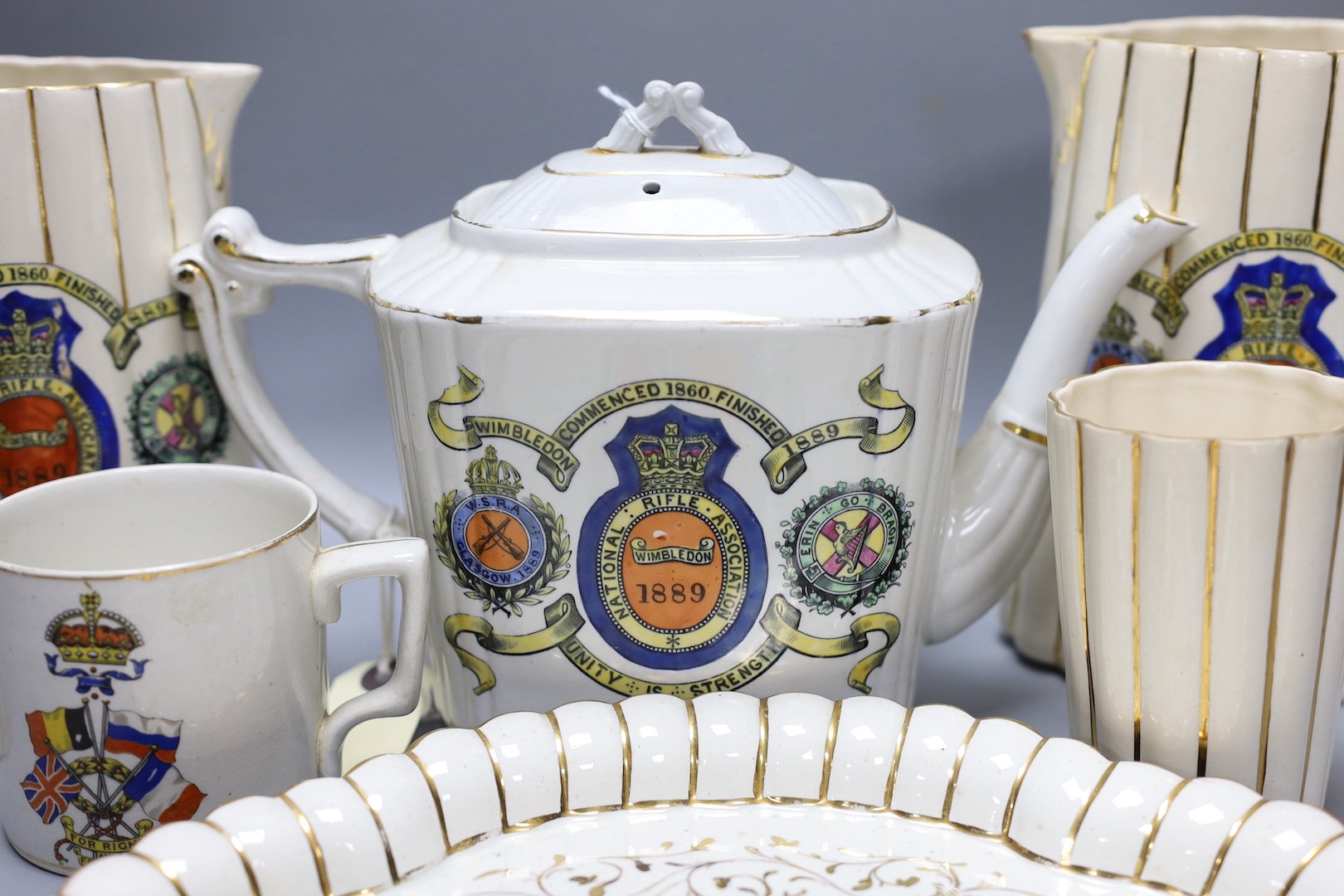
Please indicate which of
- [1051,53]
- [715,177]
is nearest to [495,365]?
[715,177]

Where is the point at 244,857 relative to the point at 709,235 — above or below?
below

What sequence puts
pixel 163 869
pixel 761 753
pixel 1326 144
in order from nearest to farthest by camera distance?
pixel 163 869
pixel 761 753
pixel 1326 144

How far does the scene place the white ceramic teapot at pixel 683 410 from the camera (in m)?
0.66

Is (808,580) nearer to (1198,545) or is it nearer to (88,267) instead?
(1198,545)

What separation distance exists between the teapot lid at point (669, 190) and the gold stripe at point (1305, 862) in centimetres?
33

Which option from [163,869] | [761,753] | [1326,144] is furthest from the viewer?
[1326,144]

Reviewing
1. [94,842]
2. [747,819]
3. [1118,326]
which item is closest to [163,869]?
[94,842]

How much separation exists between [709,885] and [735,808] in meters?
0.05

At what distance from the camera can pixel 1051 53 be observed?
2.72 ft

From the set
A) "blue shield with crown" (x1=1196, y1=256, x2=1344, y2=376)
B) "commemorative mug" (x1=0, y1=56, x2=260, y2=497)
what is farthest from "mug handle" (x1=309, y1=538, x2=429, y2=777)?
"blue shield with crown" (x1=1196, y1=256, x2=1344, y2=376)

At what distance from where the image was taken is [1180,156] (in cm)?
79

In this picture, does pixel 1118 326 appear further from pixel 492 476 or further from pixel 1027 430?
pixel 492 476

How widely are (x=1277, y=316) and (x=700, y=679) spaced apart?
0.36 m

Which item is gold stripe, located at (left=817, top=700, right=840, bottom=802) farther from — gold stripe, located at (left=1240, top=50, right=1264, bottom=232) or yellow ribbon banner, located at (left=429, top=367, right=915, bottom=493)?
gold stripe, located at (left=1240, top=50, right=1264, bottom=232)
